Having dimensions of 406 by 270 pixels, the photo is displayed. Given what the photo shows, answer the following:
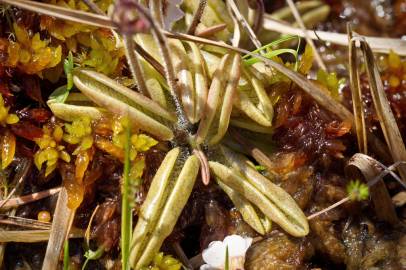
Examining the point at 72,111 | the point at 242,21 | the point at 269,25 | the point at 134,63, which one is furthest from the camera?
the point at 269,25

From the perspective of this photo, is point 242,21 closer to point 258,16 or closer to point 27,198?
point 258,16

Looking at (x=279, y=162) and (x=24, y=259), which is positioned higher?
(x=279, y=162)

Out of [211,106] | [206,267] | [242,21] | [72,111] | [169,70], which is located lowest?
[206,267]

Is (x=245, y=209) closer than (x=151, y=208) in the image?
No

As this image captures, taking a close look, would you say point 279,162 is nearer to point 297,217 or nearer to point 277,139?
point 277,139

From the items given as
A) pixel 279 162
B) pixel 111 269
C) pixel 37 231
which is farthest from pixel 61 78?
pixel 279 162

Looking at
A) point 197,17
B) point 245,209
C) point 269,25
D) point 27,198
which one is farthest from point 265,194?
point 269,25

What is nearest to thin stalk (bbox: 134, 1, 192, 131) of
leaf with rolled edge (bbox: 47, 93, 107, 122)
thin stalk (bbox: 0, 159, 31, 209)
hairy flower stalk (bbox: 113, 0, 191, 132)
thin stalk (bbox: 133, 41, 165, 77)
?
hairy flower stalk (bbox: 113, 0, 191, 132)
